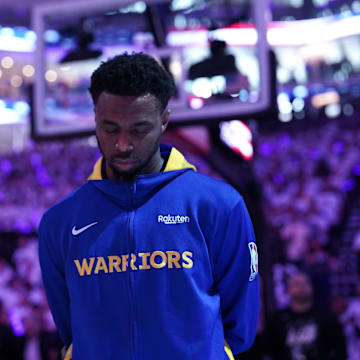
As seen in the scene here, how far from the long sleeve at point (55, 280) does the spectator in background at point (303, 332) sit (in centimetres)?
314

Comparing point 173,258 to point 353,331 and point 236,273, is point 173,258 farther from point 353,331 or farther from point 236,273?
point 353,331

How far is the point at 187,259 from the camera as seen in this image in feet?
4.89

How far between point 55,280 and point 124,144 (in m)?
0.48

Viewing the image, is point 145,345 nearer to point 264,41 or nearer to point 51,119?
point 264,41

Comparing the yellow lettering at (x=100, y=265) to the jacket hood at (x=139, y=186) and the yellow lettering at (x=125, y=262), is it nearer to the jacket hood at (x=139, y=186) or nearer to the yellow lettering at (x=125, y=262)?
the yellow lettering at (x=125, y=262)

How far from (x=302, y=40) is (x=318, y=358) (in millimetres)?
13521

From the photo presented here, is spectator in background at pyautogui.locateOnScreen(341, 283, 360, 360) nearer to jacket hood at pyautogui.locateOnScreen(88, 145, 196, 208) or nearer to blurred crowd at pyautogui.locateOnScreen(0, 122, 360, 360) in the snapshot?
blurred crowd at pyautogui.locateOnScreen(0, 122, 360, 360)

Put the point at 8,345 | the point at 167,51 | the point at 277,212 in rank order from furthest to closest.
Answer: the point at 277,212
the point at 8,345
the point at 167,51

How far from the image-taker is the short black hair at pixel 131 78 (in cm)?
150

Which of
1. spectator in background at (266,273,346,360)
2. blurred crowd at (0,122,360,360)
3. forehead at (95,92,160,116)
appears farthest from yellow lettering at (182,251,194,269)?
blurred crowd at (0,122,360,360)

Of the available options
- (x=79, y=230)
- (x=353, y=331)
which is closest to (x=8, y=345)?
(x=353, y=331)

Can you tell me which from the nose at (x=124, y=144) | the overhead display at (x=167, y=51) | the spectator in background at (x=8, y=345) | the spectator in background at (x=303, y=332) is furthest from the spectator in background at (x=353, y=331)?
the nose at (x=124, y=144)

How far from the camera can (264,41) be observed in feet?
13.5

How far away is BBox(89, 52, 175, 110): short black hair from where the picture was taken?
1505 millimetres
